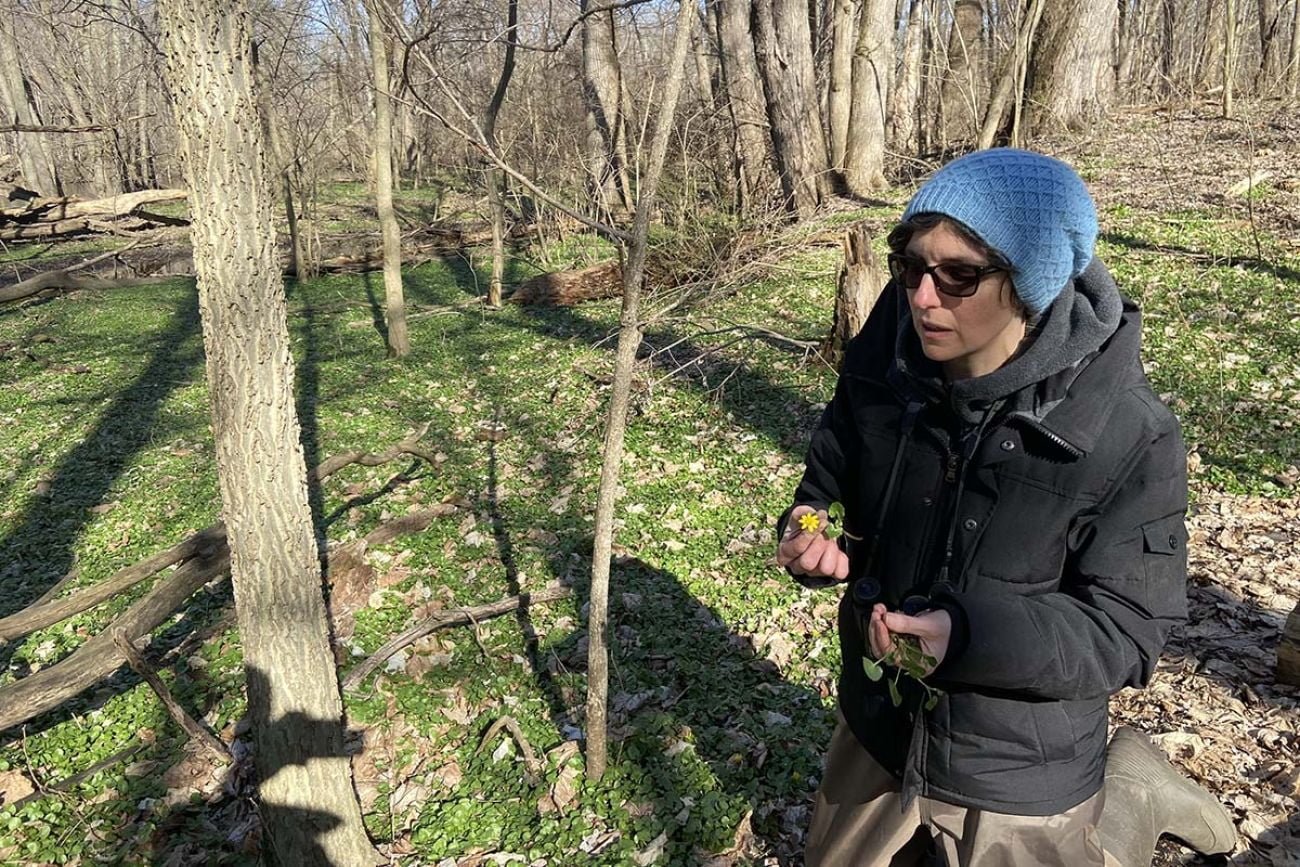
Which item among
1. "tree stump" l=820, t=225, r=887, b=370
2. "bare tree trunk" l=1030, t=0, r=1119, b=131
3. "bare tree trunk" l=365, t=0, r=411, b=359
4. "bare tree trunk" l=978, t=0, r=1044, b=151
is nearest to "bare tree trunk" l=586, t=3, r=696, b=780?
"tree stump" l=820, t=225, r=887, b=370

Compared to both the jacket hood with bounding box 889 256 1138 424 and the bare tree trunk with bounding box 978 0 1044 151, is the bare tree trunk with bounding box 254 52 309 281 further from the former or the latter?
the jacket hood with bounding box 889 256 1138 424

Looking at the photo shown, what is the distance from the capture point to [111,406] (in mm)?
8766

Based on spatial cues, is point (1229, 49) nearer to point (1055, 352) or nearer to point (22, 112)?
point (1055, 352)

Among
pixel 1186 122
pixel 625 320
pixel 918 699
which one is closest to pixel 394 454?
pixel 625 320

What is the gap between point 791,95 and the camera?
40.7 feet

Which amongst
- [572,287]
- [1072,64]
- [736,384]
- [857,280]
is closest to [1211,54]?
[1072,64]

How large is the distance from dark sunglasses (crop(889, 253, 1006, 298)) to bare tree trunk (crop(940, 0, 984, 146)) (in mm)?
14131

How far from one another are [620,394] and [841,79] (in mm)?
11987

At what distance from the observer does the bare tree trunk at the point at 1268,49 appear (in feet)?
47.8

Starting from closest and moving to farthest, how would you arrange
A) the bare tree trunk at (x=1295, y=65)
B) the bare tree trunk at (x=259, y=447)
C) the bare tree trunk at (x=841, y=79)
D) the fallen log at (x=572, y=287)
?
the bare tree trunk at (x=259, y=447), the fallen log at (x=572, y=287), the bare tree trunk at (x=841, y=79), the bare tree trunk at (x=1295, y=65)

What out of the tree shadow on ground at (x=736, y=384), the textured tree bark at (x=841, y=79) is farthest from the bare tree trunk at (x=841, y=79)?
the tree shadow on ground at (x=736, y=384)

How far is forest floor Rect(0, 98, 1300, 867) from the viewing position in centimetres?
352

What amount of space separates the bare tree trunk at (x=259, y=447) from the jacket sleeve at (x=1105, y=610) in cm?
238

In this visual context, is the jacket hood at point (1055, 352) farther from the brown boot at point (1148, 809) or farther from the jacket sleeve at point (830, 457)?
the brown boot at point (1148, 809)
